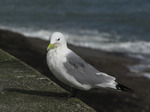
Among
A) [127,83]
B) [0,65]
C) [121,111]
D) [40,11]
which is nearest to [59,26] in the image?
[40,11]

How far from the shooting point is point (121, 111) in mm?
8852

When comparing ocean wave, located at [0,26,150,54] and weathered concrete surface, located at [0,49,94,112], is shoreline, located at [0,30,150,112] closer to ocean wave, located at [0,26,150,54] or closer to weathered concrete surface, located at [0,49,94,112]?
ocean wave, located at [0,26,150,54]

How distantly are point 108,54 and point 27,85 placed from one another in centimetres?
1188

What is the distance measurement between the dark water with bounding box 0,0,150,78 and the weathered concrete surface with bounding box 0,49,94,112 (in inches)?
456

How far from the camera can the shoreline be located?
357 inches

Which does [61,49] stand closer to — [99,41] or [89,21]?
[99,41]

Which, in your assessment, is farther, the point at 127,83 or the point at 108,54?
the point at 108,54

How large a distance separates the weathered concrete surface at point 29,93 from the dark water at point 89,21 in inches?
456

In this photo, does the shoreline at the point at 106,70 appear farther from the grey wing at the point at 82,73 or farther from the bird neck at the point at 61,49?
the bird neck at the point at 61,49

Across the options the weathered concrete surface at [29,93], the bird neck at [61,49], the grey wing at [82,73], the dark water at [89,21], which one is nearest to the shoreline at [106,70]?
the dark water at [89,21]

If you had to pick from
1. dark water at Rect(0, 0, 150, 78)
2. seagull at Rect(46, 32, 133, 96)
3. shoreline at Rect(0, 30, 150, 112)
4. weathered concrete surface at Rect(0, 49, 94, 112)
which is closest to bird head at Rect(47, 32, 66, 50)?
seagull at Rect(46, 32, 133, 96)

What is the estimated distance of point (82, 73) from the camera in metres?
4.48

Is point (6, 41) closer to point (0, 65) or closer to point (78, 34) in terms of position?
point (78, 34)

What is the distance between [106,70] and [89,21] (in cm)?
1210
